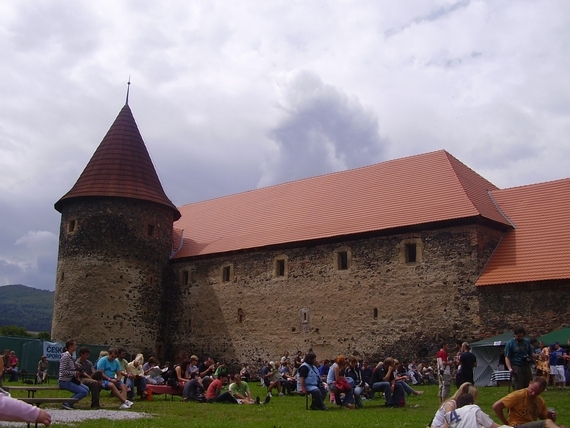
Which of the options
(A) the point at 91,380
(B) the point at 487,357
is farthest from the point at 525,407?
(B) the point at 487,357

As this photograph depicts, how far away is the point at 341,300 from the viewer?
24.9 metres

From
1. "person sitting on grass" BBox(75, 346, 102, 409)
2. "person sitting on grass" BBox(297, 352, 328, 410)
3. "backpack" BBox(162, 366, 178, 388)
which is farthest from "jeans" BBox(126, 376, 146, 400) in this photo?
"person sitting on grass" BBox(297, 352, 328, 410)

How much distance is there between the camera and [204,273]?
2959cm

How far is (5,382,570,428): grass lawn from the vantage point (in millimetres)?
10406

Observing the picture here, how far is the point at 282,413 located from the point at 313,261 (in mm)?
13568

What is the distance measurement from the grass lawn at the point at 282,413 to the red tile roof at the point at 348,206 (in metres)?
9.07

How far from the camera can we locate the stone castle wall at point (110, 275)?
27.6 metres

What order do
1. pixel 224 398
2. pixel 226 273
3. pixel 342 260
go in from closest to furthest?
pixel 224 398
pixel 342 260
pixel 226 273

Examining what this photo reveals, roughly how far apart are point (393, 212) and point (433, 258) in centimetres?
263

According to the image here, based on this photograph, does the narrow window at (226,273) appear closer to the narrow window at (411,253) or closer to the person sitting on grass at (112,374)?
the narrow window at (411,253)

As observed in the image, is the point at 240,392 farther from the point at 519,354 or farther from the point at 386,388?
the point at 519,354

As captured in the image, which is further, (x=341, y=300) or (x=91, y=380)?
(x=341, y=300)

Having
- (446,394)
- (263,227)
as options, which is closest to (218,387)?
(446,394)

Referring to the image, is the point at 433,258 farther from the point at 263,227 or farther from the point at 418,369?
the point at 263,227
